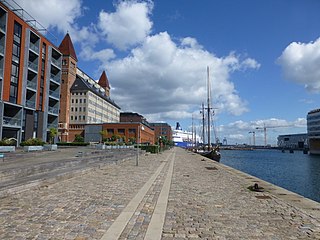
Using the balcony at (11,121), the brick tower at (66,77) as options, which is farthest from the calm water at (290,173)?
the brick tower at (66,77)

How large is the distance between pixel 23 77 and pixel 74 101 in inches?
2079

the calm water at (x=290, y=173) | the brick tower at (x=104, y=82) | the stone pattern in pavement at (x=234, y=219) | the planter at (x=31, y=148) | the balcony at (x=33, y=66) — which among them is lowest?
the calm water at (x=290, y=173)

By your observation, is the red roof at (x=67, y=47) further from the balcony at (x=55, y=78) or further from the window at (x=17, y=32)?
the window at (x=17, y=32)

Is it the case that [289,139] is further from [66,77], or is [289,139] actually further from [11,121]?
[11,121]

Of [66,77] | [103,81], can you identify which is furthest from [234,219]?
[103,81]

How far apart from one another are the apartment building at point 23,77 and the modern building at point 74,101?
108 ft

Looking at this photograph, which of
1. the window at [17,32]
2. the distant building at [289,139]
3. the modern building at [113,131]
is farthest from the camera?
the distant building at [289,139]

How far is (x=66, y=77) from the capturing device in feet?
262

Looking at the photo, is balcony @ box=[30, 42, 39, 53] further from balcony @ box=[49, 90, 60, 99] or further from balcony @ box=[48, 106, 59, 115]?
balcony @ box=[48, 106, 59, 115]

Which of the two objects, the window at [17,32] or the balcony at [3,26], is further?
the window at [17,32]

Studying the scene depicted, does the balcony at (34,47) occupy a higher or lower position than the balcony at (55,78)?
higher

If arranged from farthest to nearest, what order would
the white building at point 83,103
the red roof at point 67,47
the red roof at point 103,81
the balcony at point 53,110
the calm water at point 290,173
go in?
the red roof at point 103,81 < the white building at point 83,103 < the red roof at point 67,47 < the balcony at point 53,110 < the calm water at point 290,173

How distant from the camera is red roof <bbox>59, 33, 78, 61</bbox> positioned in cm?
7738

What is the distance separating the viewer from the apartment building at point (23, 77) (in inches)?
1331
